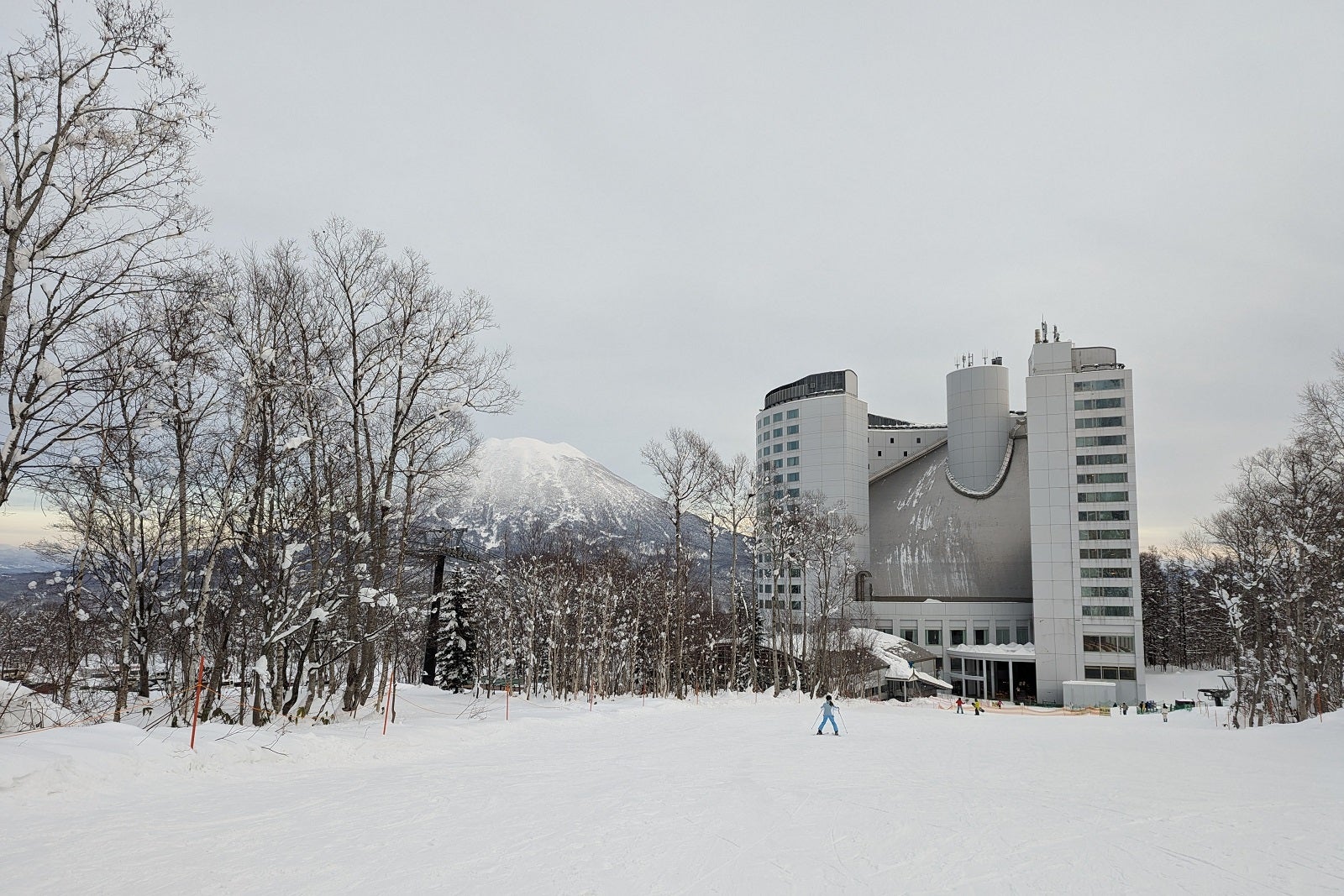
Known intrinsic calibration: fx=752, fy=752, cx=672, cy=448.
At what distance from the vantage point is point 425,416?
22.4 m

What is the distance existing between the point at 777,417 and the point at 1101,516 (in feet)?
139

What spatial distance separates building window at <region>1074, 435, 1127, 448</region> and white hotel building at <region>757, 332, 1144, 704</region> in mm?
117

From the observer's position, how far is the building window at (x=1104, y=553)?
73250mm

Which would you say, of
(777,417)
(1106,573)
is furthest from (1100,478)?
(777,417)

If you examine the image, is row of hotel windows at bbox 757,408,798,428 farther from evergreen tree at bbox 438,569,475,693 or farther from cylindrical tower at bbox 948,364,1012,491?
evergreen tree at bbox 438,569,475,693

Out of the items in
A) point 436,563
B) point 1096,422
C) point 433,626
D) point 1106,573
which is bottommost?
point 433,626

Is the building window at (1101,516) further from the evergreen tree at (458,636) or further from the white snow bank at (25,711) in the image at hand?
the white snow bank at (25,711)

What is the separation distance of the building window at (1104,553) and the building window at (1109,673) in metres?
10.3

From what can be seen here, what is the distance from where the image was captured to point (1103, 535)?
74188 millimetres

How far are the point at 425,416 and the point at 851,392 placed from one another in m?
86.3

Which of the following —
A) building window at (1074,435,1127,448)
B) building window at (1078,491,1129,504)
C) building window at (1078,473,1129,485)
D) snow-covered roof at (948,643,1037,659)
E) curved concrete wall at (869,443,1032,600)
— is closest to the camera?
building window at (1078,491,1129,504)

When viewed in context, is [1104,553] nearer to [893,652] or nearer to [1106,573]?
[1106,573]

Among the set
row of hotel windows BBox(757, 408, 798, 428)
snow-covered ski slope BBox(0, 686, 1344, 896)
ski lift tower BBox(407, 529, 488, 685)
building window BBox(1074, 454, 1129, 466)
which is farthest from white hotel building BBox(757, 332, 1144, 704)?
snow-covered ski slope BBox(0, 686, 1344, 896)

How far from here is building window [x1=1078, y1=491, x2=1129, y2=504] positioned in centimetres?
7362
